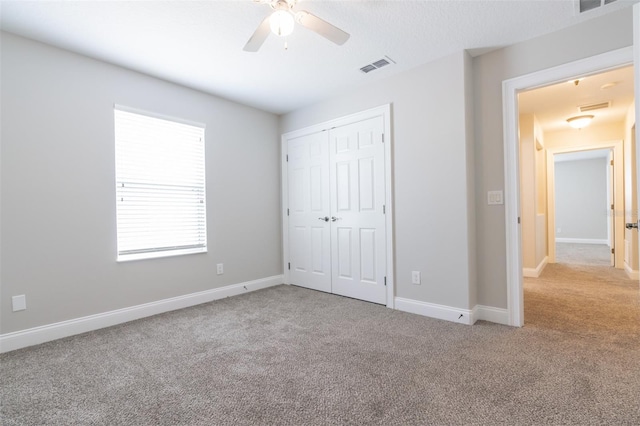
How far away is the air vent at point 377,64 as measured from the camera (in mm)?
2928

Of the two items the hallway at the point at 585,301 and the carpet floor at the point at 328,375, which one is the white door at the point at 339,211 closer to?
the carpet floor at the point at 328,375

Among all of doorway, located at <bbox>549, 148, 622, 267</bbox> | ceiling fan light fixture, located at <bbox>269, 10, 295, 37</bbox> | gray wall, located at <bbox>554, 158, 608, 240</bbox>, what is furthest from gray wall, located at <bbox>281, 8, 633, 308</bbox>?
gray wall, located at <bbox>554, 158, 608, 240</bbox>

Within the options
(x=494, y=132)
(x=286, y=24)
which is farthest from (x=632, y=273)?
(x=286, y=24)

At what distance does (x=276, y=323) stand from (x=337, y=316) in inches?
24.7

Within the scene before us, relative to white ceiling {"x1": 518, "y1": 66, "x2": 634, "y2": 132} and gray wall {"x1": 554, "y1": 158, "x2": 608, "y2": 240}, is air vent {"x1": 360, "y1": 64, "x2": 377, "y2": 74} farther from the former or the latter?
gray wall {"x1": 554, "y1": 158, "x2": 608, "y2": 240}

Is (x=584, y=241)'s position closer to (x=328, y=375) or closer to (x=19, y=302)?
(x=328, y=375)

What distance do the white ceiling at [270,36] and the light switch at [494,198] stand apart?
135 cm

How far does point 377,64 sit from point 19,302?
382cm

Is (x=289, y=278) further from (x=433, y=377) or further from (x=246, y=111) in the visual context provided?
(x=433, y=377)

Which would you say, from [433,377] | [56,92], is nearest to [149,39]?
[56,92]

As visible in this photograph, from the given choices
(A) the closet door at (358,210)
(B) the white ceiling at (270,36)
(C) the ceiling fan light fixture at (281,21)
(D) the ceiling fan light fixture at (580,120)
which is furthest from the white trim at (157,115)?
(D) the ceiling fan light fixture at (580,120)

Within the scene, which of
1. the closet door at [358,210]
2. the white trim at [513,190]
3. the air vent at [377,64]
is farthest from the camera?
the closet door at [358,210]

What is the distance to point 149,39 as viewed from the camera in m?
2.49

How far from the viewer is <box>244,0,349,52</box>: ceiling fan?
1.85 meters
